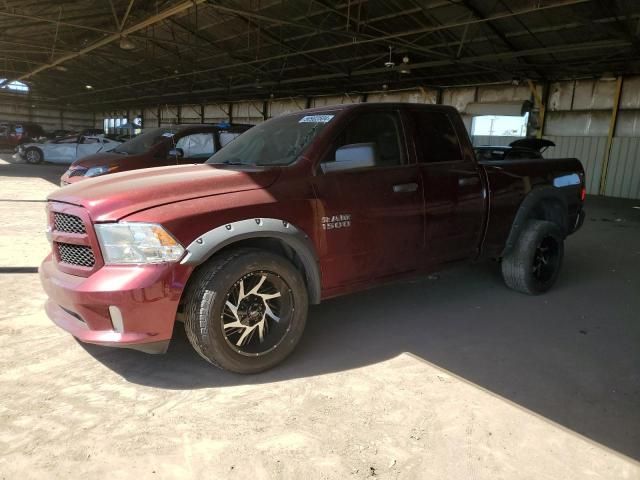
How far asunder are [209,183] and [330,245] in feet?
3.11

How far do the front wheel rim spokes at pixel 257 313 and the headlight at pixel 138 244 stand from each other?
0.46m

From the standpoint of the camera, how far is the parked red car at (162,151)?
8133 millimetres

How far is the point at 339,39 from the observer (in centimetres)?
1499

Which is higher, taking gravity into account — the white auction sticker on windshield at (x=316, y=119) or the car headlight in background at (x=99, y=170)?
the white auction sticker on windshield at (x=316, y=119)

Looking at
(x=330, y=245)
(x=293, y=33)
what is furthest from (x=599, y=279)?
(x=293, y=33)

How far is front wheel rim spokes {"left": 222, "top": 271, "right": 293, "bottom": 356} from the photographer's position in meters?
3.06

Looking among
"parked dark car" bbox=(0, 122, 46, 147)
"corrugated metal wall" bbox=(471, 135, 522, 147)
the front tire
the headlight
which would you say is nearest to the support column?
"corrugated metal wall" bbox=(471, 135, 522, 147)

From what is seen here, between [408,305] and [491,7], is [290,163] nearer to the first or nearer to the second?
[408,305]

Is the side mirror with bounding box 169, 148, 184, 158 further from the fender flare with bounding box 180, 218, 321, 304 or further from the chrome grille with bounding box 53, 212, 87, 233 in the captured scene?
the fender flare with bounding box 180, 218, 321, 304

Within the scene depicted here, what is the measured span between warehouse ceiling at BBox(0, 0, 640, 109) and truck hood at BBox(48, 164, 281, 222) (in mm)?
9193

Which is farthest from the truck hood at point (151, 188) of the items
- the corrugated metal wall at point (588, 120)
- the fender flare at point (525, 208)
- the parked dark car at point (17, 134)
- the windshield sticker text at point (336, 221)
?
the parked dark car at point (17, 134)

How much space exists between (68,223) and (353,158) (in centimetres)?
203

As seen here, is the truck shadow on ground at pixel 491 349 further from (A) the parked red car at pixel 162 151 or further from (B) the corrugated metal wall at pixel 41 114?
(B) the corrugated metal wall at pixel 41 114

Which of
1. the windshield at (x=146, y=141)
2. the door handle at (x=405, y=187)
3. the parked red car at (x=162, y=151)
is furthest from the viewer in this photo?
the windshield at (x=146, y=141)
